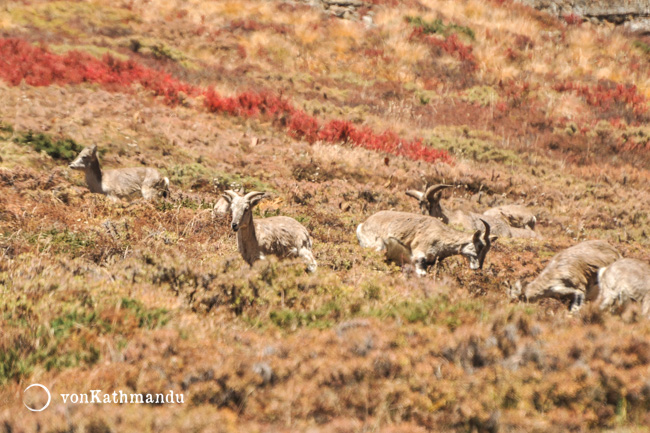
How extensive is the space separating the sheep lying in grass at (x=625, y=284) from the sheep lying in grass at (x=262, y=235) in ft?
14.1

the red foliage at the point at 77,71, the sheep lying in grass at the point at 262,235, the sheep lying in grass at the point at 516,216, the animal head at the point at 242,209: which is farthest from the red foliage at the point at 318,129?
the animal head at the point at 242,209

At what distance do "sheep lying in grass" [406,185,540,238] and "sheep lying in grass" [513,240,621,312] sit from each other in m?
4.49

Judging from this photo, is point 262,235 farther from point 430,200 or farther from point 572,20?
point 572,20

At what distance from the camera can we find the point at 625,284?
21.2 ft

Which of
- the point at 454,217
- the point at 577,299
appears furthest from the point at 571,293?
the point at 454,217

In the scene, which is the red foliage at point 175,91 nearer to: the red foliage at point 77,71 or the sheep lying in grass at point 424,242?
the red foliage at point 77,71

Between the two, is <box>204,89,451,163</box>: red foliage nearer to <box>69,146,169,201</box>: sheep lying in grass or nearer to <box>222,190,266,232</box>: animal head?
<box>69,146,169,201</box>: sheep lying in grass

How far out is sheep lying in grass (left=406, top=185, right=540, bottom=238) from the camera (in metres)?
12.5

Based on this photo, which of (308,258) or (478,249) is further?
(478,249)

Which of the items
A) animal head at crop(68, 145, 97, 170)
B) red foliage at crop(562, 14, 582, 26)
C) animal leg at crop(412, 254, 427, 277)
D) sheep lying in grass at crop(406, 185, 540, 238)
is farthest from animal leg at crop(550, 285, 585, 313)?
red foliage at crop(562, 14, 582, 26)

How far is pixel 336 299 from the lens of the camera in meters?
5.52

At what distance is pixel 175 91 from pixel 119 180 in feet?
34.4

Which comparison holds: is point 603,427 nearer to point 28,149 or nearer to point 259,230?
point 259,230

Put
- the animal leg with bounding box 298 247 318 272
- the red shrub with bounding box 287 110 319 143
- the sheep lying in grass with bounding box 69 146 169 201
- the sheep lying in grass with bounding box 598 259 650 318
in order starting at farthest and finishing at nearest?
the red shrub with bounding box 287 110 319 143
the sheep lying in grass with bounding box 69 146 169 201
the animal leg with bounding box 298 247 318 272
the sheep lying in grass with bounding box 598 259 650 318
